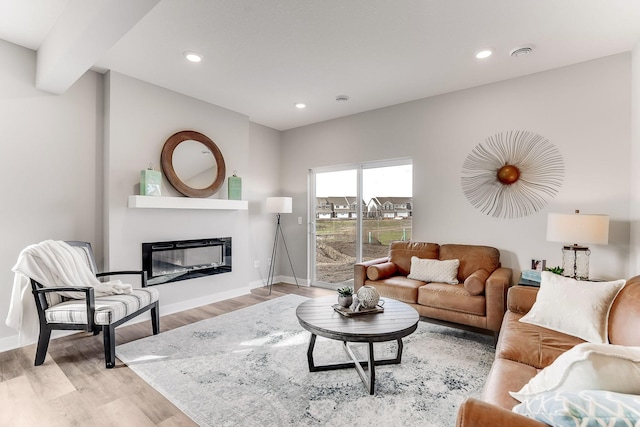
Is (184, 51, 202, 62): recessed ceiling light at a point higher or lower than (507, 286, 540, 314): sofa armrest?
higher

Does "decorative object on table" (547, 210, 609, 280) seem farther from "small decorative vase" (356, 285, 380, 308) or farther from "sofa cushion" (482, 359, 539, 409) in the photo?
"small decorative vase" (356, 285, 380, 308)

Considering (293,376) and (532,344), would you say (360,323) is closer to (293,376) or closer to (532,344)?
(293,376)

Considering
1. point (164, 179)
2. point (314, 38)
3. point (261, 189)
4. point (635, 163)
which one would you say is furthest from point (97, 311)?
point (635, 163)

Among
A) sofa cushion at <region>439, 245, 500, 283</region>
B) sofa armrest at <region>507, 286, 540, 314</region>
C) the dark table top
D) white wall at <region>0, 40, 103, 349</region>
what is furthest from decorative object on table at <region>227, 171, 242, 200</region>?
sofa armrest at <region>507, 286, 540, 314</region>

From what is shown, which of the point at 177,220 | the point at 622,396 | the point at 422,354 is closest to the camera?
the point at 622,396

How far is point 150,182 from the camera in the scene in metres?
3.51

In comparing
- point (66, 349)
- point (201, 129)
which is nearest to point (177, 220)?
point (201, 129)

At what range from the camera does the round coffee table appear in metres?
2.01

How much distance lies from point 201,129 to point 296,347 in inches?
120

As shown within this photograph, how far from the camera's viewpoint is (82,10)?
7.07 ft

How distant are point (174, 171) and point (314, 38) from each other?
2312 mm

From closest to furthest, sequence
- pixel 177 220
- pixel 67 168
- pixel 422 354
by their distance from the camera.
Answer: pixel 422 354 → pixel 67 168 → pixel 177 220

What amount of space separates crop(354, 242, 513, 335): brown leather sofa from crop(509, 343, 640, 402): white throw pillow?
190cm

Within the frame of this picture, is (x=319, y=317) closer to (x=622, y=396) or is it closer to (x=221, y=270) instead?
(x=622, y=396)
